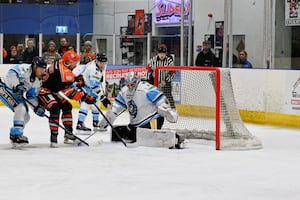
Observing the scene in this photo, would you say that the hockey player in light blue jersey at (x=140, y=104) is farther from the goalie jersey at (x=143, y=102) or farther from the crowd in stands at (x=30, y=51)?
the crowd in stands at (x=30, y=51)

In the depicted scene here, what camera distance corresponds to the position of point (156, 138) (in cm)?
745

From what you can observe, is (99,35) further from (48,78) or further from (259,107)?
(48,78)

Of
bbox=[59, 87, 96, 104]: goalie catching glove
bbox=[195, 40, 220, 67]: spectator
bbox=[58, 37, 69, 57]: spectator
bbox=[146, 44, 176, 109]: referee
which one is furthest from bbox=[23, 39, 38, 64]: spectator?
bbox=[59, 87, 96, 104]: goalie catching glove

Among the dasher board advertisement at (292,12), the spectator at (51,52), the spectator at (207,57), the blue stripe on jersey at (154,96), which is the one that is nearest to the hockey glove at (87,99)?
the blue stripe on jersey at (154,96)

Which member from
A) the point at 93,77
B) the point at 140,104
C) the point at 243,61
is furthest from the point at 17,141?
the point at 243,61

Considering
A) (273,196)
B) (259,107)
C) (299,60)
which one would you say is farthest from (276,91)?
(273,196)

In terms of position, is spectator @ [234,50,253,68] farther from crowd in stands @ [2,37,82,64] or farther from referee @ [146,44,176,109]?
crowd in stands @ [2,37,82,64]

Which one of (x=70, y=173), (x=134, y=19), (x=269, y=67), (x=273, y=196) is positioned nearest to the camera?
(x=273, y=196)

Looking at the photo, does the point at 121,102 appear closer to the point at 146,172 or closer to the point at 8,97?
the point at 8,97

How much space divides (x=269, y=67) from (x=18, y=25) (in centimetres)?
467

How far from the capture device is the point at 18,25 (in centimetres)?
1305

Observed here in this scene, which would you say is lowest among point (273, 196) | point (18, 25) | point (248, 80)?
point (273, 196)

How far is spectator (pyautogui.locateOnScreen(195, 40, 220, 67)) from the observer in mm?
11094

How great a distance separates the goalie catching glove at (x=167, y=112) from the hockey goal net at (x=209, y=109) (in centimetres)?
42
